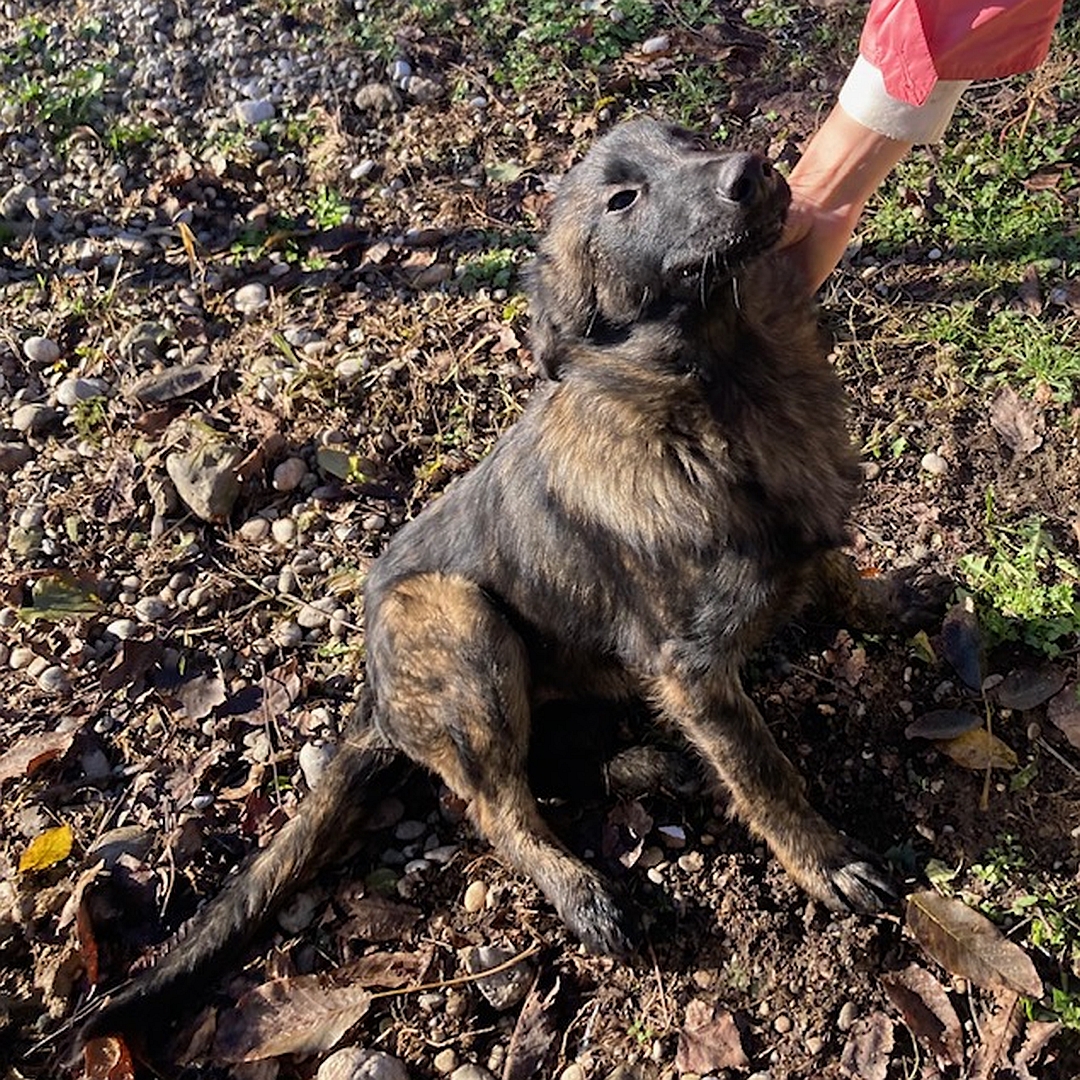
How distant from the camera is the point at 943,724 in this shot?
11.7 feet

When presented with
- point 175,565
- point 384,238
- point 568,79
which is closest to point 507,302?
point 384,238

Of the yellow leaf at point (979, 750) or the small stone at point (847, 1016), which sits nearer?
the small stone at point (847, 1016)

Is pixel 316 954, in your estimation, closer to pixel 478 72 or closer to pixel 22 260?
pixel 22 260

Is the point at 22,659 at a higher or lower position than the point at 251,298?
lower

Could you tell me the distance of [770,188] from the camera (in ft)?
9.34

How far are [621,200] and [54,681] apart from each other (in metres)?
2.72

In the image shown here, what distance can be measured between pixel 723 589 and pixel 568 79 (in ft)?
12.3

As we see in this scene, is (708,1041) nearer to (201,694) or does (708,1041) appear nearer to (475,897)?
(475,897)

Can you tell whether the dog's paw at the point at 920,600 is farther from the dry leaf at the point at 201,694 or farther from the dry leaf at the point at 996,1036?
the dry leaf at the point at 201,694

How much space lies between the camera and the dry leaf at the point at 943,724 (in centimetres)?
354

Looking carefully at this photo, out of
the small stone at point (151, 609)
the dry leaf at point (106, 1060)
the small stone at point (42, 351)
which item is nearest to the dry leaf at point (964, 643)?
the dry leaf at point (106, 1060)

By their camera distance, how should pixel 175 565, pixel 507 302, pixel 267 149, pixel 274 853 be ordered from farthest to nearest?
1. pixel 267 149
2. pixel 507 302
3. pixel 175 565
4. pixel 274 853

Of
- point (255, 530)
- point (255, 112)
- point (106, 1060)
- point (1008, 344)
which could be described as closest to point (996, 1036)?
point (106, 1060)

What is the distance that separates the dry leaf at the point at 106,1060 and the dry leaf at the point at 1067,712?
115 inches
